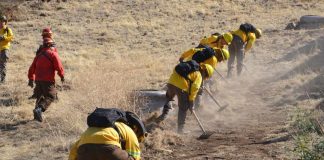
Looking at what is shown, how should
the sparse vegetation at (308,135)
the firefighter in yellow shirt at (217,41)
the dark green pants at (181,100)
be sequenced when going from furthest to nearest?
1. the firefighter in yellow shirt at (217,41)
2. the dark green pants at (181,100)
3. the sparse vegetation at (308,135)

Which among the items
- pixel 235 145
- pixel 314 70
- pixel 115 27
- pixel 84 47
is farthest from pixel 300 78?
pixel 115 27

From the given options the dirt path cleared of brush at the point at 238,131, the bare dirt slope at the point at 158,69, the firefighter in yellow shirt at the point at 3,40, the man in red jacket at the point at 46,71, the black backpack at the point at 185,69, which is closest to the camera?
the dirt path cleared of brush at the point at 238,131

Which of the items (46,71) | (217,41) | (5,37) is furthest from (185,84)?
(5,37)

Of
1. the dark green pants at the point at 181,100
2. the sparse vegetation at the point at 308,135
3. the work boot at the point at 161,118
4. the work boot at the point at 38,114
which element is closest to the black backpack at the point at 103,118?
the sparse vegetation at the point at 308,135

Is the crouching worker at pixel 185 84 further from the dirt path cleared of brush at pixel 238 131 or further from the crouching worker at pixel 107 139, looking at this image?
the crouching worker at pixel 107 139

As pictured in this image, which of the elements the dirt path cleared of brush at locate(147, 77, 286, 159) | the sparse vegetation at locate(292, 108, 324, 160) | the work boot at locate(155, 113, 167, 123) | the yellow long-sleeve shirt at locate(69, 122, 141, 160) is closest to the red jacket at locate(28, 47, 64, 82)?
the work boot at locate(155, 113, 167, 123)

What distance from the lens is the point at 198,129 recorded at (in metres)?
9.51

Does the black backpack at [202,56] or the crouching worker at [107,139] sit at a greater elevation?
the crouching worker at [107,139]

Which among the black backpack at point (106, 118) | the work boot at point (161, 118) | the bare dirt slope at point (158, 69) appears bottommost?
the bare dirt slope at point (158, 69)

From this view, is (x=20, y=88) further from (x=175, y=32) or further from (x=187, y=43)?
(x=175, y=32)

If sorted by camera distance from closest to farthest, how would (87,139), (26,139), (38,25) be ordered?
(87,139), (26,139), (38,25)

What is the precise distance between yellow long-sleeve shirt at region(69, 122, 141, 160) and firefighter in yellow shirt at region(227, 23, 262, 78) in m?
9.20

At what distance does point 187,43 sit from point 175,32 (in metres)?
2.59

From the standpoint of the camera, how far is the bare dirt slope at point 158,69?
838 cm
